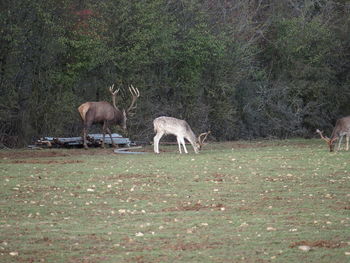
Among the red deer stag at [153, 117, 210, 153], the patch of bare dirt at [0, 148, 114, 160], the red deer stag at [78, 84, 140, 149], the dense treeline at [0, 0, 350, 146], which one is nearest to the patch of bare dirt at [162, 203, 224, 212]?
the patch of bare dirt at [0, 148, 114, 160]

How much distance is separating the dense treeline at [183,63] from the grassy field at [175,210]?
29.7 ft

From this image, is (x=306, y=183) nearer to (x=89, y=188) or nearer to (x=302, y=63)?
(x=89, y=188)

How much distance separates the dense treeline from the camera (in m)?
31.5

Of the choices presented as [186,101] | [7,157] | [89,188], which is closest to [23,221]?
[89,188]

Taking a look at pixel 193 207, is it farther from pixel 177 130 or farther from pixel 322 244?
pixel 177 130

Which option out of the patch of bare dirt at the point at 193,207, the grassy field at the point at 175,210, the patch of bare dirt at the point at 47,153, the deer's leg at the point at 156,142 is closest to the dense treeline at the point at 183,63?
the patch of bare dirt at the point at 47,153

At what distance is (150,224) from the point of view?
39.6 ft

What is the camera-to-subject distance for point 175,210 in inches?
532

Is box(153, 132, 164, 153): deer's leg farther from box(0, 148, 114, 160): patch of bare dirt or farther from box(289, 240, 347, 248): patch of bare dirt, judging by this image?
box(289, 240, 347, 248): patch of bare dirt

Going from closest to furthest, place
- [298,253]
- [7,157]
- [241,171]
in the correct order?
[298,253] < [241,171] < [7,157]

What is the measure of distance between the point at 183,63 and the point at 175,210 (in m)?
23.9

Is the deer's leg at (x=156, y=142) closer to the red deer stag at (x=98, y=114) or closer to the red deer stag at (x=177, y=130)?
the red deer stag at (x=177, y=130)

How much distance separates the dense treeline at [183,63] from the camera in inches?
1240

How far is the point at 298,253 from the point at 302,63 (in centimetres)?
3209
